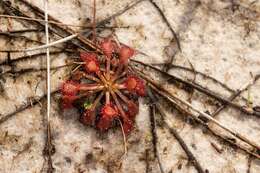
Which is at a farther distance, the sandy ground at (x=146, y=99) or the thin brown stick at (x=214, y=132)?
the thin brown stick at (x=214, y=132)

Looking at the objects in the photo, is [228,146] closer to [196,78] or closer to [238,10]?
[196,78]

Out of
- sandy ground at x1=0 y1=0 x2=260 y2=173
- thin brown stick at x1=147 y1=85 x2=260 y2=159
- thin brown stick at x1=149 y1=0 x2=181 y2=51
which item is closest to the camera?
sandy ground at x1=0 y1=0 x2=260 y2=173

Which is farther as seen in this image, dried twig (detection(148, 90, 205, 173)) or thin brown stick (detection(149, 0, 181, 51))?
thin brown stick (detection(149, 0, 181, 51))

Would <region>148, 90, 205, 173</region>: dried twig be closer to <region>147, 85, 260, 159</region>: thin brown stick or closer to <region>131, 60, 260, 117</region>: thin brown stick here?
<region>147, 85, 260, 159</region>: thin brown stick

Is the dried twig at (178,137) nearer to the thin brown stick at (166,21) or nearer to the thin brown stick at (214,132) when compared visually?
the thin brown stick at (214,132)

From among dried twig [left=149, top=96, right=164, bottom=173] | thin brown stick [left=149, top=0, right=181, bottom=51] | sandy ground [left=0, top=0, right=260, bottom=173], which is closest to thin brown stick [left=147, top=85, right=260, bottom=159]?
sandy ground [left=0, top=0, right=260, bottom=173]

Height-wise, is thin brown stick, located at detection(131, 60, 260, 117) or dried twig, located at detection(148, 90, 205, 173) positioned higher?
thin brown stick, located at detection(131, 60, 260, 117)

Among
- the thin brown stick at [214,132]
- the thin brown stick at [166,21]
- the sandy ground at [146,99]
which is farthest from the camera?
the thin brown stick at [166,21]

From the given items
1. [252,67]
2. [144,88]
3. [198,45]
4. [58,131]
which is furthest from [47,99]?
[252,67]

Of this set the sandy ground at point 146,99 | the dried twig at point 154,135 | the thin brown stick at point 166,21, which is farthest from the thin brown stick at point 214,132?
the thin brown stick at point 166,21
